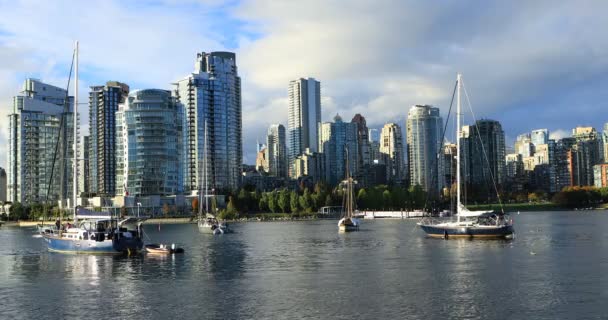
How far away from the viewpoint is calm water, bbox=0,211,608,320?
48.1 meters

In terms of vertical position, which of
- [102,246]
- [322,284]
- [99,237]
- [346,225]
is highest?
[99,237]

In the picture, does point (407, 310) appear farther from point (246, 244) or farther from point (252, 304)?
point (246, 244)

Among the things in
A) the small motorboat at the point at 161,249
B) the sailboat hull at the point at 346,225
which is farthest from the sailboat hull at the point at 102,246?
the sailboat hull at the point at 346,225

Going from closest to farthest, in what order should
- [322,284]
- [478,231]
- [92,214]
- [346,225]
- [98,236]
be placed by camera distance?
1. [322,284]
2. [98,236]
3. [92,214]
4. [478,231]
5. [346,225]

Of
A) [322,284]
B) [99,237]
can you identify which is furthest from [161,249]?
[322,284]

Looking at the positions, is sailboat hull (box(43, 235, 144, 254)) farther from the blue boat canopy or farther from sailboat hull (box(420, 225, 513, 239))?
sailboat hull (box(420, 225, 513, 239))

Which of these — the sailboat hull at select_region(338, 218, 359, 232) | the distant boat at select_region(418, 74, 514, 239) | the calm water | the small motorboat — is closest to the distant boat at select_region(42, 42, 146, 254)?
the small motorboat

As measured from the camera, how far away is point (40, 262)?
87812 mm

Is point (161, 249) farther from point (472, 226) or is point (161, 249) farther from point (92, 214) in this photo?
point (472, 226)

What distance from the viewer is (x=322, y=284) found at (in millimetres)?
60281

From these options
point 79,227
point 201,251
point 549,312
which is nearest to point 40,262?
point 79,227

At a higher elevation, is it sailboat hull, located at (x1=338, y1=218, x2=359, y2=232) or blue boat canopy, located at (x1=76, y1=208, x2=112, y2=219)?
blue boat canopy, located at (x1=76, y1=208, x2=112, y2=219)

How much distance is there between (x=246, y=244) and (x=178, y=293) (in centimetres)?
5879

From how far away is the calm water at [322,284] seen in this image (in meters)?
48.1
